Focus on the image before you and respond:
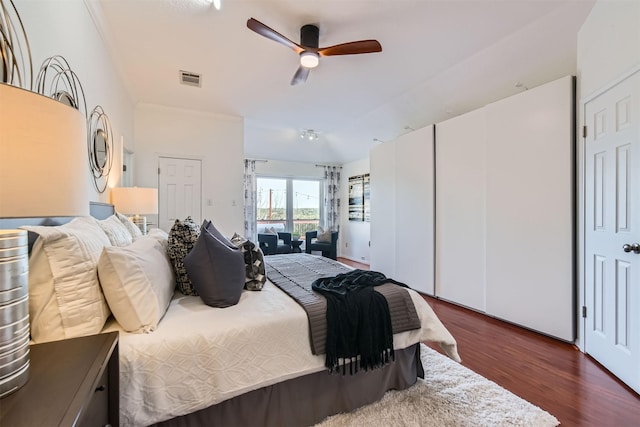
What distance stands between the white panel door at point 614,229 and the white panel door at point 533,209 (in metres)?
0.21

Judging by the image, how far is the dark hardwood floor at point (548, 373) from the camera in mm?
1621

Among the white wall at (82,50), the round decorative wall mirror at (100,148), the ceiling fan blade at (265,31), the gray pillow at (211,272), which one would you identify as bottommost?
the gray pillow at (211,272)

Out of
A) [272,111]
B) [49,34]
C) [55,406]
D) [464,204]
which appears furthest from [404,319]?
[272,111]

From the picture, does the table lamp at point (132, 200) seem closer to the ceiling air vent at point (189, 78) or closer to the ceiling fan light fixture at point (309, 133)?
the ceiling air vent at point (189, 78)

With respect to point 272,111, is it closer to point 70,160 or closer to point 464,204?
point 464,204

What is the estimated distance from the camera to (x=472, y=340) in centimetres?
254

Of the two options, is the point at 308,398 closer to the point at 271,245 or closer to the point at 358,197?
the point at 271,245

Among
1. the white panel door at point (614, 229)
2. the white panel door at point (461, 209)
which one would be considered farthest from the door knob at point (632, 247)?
the white panel door at point (461, 209)

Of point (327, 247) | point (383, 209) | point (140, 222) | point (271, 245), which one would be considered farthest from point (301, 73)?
point (327, 247)

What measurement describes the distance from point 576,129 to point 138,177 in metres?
5.27

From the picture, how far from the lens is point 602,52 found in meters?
2.09

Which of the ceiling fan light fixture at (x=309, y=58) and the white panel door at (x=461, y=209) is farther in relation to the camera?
the white panel door at (x=461, y=209)

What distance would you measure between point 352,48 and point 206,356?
253 centimetres

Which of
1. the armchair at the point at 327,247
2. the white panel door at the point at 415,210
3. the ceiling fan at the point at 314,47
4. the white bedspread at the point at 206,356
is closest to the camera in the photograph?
the white bedspread at the point at 206,356
